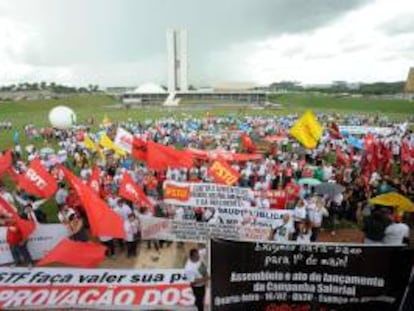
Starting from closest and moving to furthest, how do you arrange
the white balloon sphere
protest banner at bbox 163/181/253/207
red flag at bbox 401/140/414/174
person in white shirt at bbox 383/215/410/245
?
1. person in white shirt at bbox 383/215/410/245
2. protest banner at bbox 163/181/253/207
3. red flag at bbox 401/140/414/174
4. the white balloon sphere

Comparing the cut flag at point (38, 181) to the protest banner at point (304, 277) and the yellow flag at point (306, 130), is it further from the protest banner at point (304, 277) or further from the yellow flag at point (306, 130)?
the yellow flag at point (306, 130)

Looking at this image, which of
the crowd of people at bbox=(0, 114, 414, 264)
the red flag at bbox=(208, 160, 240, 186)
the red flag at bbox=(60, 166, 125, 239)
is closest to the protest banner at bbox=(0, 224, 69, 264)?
the crowd of people at bbox=(0, 114, 414, 264)

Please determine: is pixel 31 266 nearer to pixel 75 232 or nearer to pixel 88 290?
pixel 75 232

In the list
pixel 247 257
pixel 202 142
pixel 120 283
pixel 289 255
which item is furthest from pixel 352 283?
pixel 202 142

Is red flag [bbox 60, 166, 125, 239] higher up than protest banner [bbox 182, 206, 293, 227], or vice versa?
red flag [bbox 60, 166, 125, 239]

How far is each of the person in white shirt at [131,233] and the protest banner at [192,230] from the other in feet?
2.19

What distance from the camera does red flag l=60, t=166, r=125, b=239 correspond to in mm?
9656

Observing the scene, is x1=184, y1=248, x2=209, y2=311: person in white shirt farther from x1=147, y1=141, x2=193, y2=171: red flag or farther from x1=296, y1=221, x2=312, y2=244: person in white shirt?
x1=147, y1=141, x2=193, y2=171: red flag

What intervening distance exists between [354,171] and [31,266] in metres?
12.5

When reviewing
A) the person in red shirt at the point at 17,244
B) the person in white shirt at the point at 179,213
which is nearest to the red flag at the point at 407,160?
the person in white shirt at the point at 179,213

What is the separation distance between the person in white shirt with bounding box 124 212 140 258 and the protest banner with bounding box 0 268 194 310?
1.38 meters

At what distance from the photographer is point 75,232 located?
1098 cm

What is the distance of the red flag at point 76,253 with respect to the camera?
9.66 metres

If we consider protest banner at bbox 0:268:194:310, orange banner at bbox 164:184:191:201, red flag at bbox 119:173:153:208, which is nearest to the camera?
protest banner at bbox 0:268:194:310
